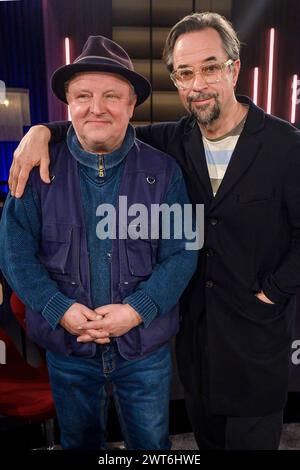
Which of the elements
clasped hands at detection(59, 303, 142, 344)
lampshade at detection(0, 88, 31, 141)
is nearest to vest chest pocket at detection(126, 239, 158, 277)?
clasped hands at detection(59, 303, 142, 344)

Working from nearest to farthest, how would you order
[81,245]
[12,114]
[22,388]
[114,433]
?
[81,245], [22,388], [114,433], [12,114]

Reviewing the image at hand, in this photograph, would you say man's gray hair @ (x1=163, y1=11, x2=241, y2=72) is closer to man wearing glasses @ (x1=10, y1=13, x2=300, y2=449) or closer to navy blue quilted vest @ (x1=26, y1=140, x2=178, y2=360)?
man wearing glasses @ (x1=10, y1=13, x2=300, y2=449)

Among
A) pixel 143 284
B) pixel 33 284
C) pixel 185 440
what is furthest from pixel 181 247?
pixel 185 440

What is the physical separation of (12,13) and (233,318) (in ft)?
13.8

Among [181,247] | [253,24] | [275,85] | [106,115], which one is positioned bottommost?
[181,247]

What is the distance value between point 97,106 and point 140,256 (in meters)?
0.43

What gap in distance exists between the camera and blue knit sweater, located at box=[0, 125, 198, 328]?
1.18 metres

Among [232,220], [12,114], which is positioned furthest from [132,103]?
[12,114]

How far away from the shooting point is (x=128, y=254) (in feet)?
4.00

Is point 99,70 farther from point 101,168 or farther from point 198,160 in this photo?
point 198,160

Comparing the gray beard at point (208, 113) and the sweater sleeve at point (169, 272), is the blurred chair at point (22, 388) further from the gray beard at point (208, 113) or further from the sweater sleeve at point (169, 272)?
the gray beard at point (208, 113)

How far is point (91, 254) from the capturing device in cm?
122
